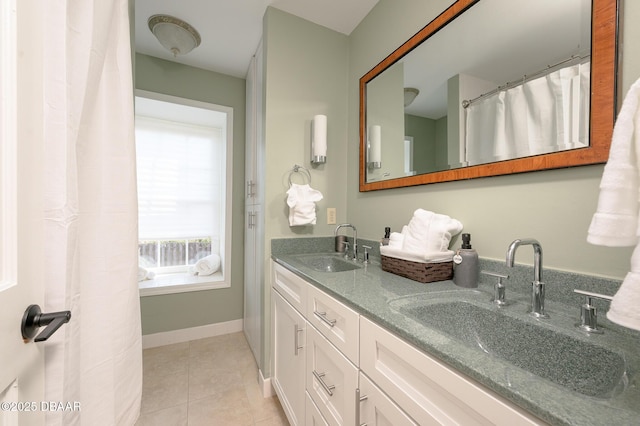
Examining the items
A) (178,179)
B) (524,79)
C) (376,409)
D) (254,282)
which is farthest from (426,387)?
(178,179)

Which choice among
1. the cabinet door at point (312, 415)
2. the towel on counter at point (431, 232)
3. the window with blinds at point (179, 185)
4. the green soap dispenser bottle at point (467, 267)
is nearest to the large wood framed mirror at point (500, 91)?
the towel on counter at point (431, 232)

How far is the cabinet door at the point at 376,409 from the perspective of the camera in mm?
628

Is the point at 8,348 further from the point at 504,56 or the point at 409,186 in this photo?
the point at 504,56

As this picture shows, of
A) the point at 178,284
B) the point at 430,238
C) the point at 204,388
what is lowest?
the point at 204,388

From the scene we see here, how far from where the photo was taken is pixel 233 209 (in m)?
2.52

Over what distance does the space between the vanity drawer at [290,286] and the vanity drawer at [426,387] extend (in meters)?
0.46

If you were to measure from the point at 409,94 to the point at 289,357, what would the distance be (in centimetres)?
159

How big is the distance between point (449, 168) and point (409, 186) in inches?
9.9

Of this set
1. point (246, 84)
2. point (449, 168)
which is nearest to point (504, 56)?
point (449, 168)

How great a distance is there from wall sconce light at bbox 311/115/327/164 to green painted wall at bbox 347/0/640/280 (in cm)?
45

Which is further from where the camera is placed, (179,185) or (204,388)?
(179,185)

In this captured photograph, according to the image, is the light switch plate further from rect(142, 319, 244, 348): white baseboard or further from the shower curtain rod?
rect(142, 319, 244, 348): white baseboard

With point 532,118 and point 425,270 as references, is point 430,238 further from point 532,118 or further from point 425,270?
point 532,118

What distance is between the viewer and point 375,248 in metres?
1.57
